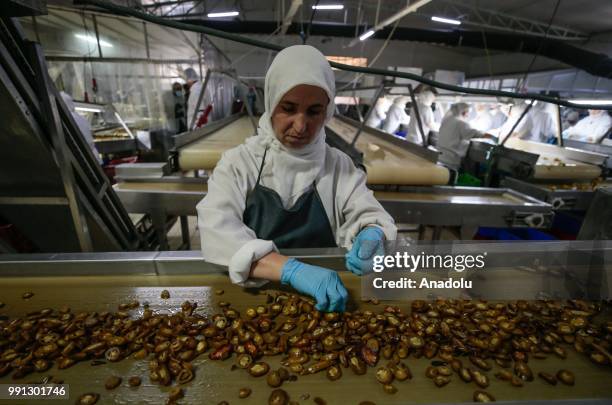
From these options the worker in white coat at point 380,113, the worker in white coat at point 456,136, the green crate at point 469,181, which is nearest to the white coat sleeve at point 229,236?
the green crate at point 469,181

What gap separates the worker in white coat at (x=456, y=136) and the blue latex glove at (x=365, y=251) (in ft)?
14.7

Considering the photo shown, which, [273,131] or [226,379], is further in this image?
[273,131]

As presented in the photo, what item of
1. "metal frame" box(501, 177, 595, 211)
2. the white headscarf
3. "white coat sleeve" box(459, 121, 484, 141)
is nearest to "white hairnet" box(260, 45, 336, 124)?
the white headscarf

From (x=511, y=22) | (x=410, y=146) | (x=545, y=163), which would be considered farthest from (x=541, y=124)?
(x=511, y=22)

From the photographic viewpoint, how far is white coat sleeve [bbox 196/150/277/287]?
38.8 inches

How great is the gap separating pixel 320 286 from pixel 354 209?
1.44 ft

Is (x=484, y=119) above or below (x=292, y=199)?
above

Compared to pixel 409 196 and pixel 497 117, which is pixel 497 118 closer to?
pixel 497 117

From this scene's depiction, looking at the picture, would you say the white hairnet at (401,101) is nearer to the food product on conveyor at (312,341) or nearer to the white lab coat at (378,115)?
the white lab coat at (378,115)

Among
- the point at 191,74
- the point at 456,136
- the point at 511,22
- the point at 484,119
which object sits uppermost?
the point at 511,22

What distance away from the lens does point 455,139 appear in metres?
5.29

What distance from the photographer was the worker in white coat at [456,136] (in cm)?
508

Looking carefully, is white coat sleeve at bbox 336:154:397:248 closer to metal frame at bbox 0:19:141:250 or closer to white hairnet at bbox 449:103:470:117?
metal frame at bbox 0:19:141:250

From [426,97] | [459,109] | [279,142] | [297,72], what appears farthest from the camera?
[426,97]
